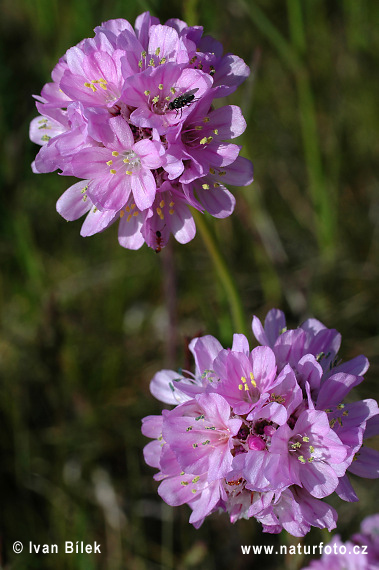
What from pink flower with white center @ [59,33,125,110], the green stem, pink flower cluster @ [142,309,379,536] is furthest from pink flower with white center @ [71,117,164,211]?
pink flower cluster @ [142,309,379,536]

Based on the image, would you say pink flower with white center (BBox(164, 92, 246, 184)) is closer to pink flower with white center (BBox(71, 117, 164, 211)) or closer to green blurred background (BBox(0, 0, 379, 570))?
pink flower with white center (BBox(71, 117, 164, 211))

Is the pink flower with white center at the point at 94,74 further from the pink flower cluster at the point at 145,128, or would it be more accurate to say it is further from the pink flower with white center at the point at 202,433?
the pink flower with white center at the point at 202,433

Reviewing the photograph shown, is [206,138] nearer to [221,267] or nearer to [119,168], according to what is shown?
[119,168]

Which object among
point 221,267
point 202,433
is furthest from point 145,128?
point 202,433

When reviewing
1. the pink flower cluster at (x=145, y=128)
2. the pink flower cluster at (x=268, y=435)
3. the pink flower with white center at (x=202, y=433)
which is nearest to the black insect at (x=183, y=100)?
the pink flower cluster at (x=145, y=128)

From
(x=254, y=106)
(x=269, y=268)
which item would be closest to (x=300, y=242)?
(x=269, y=268)

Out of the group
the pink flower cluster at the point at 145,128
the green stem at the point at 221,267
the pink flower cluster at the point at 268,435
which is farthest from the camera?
the green stem at the point at 221,267

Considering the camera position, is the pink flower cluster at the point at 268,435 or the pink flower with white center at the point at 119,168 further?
Result: the pink flower with white center at the point at 119,168
